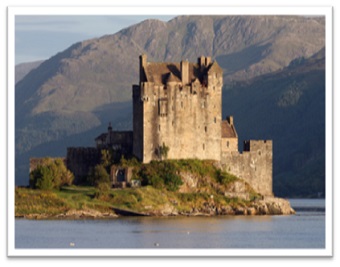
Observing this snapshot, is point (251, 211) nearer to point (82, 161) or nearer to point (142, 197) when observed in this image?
point (142, 197)

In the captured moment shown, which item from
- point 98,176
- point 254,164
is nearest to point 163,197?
point 98,176

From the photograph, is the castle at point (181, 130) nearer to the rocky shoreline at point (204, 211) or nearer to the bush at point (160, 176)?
the bush at point (160, 176)

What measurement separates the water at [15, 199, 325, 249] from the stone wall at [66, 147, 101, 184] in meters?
13.5

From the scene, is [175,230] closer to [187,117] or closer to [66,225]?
[66,225]

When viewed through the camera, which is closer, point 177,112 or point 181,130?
point 177,112

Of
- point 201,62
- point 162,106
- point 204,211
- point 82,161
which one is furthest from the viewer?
point 201,62

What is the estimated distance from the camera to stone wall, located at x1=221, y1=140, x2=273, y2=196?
380 ft

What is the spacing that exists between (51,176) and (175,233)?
78.5ft

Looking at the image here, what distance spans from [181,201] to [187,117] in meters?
8.62

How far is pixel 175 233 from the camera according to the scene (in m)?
88.2

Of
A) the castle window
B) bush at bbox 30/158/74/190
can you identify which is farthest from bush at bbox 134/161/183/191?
bush at bbox 30/158/74/190

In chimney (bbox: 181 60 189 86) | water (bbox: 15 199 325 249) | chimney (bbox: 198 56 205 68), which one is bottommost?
water (bbox: 15 199 325 249)

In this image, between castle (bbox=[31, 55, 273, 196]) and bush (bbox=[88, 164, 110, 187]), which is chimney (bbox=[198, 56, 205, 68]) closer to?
castle (bbox=[31, 55, 273, 196])
